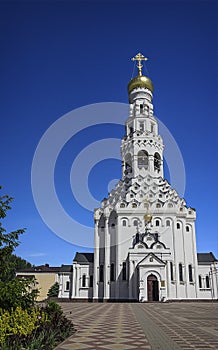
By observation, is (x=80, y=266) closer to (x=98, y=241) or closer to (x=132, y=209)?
(x=98, y=241)

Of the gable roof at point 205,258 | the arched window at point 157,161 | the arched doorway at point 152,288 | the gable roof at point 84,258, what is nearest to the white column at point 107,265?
the gable roof at point 84,258

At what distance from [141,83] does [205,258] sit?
107 ft

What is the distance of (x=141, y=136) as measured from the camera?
53156 mm

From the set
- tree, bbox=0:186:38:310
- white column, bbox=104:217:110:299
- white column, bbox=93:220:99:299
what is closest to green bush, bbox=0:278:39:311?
tree, bbox=0:186:38:310

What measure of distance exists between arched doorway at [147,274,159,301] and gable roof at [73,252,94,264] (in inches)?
489

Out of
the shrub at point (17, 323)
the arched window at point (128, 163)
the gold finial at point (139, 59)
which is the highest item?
the gold finial at point (139, 59)

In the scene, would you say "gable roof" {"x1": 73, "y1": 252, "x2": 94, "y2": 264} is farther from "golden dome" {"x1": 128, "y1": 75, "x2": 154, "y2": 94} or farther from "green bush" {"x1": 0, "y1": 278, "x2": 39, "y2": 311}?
"green bush" {"x1": 0, "y1": 278, "x2": 39, "y2": 311}

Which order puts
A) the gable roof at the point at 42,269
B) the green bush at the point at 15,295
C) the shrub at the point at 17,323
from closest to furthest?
the shrub at the point at 17,323 → the green bush at the point at 15,295 → the gable roof at the point at 42,269

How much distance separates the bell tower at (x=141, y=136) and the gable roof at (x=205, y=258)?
14.4m

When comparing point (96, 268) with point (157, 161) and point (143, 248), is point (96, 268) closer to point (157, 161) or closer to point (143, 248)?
point (143, 248)

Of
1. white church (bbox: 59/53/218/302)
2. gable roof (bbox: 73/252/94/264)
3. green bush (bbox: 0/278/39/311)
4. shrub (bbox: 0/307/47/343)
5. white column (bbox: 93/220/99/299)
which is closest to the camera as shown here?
shrub (bbox: 0/307/47/343)

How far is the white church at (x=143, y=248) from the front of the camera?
132 ft

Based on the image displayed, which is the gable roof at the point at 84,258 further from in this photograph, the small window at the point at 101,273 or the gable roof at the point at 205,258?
the gable roof at the point at 205,258

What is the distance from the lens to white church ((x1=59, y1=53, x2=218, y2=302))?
132 ft
